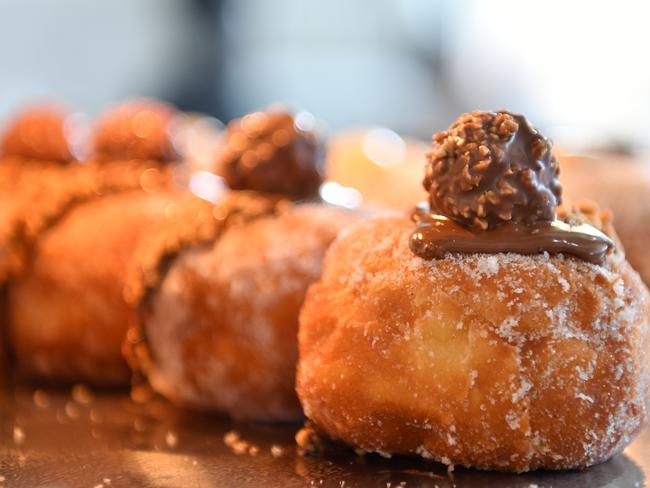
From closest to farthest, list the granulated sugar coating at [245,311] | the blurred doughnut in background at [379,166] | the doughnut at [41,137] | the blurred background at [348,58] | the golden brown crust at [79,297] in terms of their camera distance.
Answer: the granulated sugar coating at [245,311]
the golden brown crust at [79,297]
the doughnut at [41,137]
the blurred doughnut in background at [379,166]
the blurred background at [348,58]

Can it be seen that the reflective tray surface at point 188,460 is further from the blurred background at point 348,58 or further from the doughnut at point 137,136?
the blurred background at point 348,58

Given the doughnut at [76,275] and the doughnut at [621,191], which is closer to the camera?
the doughnut at [76,275]

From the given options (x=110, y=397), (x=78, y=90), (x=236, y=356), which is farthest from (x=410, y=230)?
(x=78, y=90)

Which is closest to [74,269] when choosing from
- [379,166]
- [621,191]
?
[379,166]

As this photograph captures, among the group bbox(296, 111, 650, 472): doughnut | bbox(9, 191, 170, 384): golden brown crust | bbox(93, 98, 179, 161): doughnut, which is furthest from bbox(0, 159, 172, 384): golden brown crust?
bbox(296, 111, 650, 472): doughnut

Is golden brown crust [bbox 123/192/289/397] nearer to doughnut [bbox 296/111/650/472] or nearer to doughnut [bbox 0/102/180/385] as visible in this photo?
doughnut [bbox 0/102/180/385]

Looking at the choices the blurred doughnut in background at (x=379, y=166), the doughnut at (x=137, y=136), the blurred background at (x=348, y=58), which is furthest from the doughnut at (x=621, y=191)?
the blurred background at (x=348, y=58)

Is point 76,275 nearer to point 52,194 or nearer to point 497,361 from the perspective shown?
point 52,194

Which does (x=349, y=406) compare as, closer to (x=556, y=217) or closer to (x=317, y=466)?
(x=317, y=466)

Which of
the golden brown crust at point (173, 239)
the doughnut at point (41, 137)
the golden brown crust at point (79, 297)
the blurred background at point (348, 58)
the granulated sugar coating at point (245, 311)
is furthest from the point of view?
the blurred background at point (348, 58)
